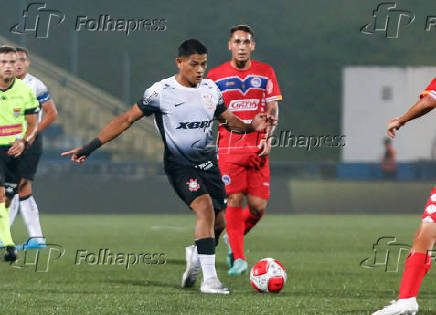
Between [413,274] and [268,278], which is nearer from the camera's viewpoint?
[413,274]

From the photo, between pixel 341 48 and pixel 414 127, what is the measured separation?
15.4 meters

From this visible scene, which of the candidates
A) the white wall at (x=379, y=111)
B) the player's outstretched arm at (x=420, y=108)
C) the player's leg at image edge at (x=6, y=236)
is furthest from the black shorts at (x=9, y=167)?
the white wall at (x=379, y=111)

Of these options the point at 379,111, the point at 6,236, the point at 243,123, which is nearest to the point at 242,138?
the point at 243,123

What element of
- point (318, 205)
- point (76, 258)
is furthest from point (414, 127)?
point (76, 258)

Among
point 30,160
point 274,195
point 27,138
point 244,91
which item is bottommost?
point 274,195

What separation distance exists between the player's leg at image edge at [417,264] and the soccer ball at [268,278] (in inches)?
74.0

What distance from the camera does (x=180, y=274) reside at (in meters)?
9.80

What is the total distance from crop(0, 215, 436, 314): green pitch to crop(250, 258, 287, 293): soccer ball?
0.10m

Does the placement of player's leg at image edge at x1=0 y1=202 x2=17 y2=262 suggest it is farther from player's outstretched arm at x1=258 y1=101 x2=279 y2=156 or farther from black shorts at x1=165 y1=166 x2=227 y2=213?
player's outstretched arm at x1=258 y1=101 x2=279 y2=156

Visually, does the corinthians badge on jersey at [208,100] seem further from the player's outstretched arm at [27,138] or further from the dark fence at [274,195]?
the dark fence at [274,195]

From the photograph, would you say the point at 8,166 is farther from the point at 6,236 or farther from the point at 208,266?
the point at 208,266

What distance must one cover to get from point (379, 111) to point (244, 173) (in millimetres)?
37247

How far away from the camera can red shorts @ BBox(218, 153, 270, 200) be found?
10297 mm

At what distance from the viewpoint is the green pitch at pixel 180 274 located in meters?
7.10
